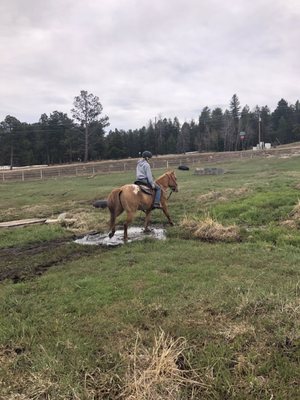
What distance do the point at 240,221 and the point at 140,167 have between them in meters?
3.76

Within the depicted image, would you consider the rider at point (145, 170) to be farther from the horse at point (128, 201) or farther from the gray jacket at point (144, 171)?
the horse at point (128, 201)

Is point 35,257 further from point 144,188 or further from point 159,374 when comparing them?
point 159,374

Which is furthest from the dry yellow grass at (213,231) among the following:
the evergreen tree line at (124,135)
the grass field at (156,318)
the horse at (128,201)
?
the evergreen tree line at (124,135)

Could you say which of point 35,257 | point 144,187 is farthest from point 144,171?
point 35,257

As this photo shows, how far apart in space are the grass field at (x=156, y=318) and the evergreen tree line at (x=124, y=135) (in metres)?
73.4

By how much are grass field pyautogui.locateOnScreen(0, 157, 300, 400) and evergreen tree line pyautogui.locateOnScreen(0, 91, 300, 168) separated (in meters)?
73.4

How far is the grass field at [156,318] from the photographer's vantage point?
3.95 meters

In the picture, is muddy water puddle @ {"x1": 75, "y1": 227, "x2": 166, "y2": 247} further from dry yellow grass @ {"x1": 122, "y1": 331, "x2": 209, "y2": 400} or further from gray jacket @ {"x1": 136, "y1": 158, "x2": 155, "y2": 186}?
dry yellow grass @ {"x1": 122, "y1": 331, "x2": 209, "y2": 400}

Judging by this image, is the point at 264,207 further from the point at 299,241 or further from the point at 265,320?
the point at 265,320

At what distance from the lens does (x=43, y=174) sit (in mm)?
49156

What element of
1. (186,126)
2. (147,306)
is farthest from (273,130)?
(147,306)

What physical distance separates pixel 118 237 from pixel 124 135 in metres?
97.1

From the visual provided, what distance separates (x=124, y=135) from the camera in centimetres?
10712

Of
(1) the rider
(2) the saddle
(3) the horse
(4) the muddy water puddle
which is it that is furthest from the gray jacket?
(4) the muddy water puddle
